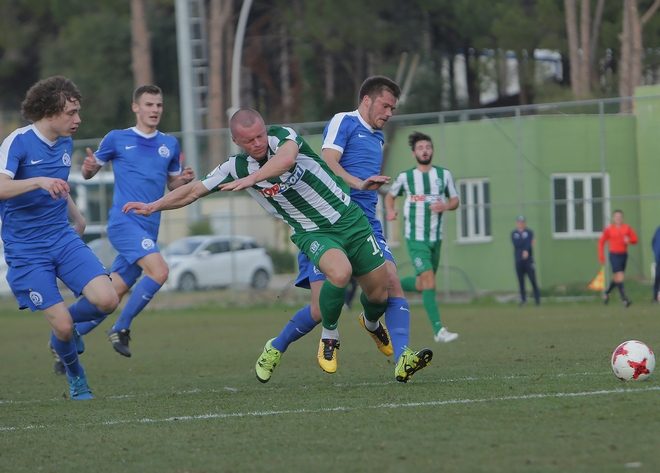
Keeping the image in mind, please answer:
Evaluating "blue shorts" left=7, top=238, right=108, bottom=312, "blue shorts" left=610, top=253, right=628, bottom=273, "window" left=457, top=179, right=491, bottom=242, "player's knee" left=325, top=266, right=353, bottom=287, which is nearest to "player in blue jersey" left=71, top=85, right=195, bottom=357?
"blue shorts" left=7, top=238, right=108, bottom=312

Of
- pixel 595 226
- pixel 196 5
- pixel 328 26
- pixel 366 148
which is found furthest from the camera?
pixel 328 26

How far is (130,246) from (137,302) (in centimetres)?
52

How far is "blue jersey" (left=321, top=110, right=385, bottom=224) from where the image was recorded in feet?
32.1

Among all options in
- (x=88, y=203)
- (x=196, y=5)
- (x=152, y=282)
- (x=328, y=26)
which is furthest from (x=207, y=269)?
(x=152, y=282)

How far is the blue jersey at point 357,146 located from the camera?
385 inches

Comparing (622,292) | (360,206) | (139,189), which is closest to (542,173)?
(622,292)

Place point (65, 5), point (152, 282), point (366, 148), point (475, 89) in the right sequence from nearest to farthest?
point (366, 148) → point (152, 282) → point (475, 89) → point (65, 5)

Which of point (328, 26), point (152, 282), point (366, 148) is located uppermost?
point (328, 26)

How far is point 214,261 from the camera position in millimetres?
29656

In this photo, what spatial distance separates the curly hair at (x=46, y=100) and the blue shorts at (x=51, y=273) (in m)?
0.94

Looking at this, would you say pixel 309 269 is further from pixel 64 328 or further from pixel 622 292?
pixel 622 292

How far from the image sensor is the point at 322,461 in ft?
19.4

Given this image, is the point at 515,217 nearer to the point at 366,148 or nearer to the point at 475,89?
the point at 475,89

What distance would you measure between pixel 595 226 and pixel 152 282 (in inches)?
649
